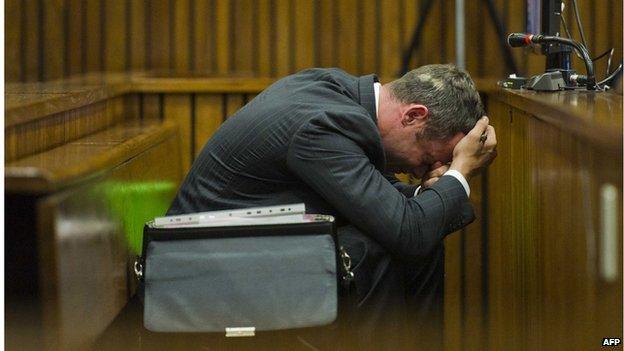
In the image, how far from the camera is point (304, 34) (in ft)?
11.3

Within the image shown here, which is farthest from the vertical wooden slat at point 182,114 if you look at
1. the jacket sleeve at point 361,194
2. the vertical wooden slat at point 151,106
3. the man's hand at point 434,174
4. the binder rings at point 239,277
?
the binder rings at point 239,277

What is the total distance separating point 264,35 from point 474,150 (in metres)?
1.53

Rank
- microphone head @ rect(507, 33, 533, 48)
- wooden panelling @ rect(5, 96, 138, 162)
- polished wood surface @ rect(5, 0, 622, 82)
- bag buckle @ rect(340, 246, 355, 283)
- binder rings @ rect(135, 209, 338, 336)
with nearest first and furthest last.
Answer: wooden panelling @ rect(5, 96, 138, 162)
binder rings @ rect(135, 209, 338, 336)
bag buckle @ rect(340, 246, 355, 283)
microphone head @ rect(507, 33, 533, 48)
polished wood surface @ rect(5, 0, 622, 82)

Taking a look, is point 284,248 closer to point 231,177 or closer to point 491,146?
point 231,177

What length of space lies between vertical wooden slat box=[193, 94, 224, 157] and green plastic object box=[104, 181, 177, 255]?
22.3 inches

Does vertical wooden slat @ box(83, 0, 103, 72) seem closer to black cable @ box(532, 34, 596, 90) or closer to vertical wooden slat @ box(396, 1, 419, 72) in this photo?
vertical wooden slat @ box(396, 1, 419, 72)

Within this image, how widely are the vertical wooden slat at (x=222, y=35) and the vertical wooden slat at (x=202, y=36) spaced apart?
2 centimetres

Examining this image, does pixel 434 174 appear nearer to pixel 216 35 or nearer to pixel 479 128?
pixel 479 128

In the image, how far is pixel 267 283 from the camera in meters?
1.73

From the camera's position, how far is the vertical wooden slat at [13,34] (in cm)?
345

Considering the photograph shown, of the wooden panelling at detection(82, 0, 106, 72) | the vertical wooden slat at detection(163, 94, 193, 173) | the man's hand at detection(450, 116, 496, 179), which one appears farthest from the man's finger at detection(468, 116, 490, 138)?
the wooden panelling at detection(82, 0, 106, 72)

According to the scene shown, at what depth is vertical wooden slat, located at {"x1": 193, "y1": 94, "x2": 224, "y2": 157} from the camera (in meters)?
3.30

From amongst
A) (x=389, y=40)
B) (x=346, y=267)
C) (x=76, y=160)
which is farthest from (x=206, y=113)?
(x=76, y=160)

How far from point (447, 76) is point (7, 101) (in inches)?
35.0
